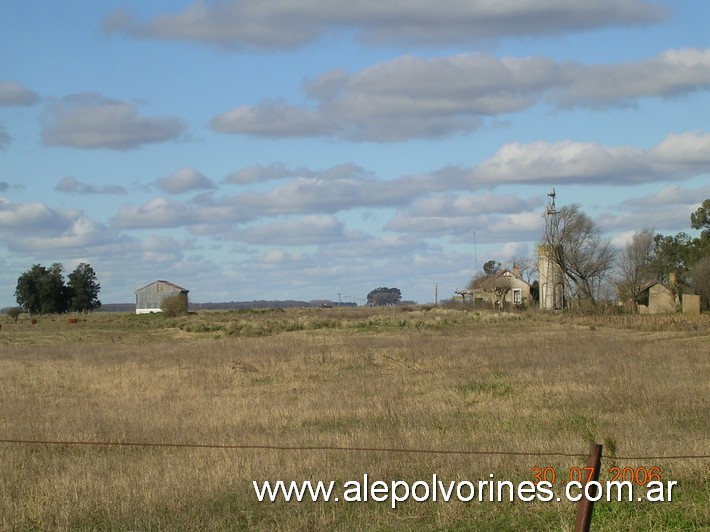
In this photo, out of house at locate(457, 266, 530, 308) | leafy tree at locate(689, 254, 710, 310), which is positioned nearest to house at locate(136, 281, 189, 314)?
house at locate(457, 266, 530, 308)

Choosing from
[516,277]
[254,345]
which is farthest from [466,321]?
[516,277]

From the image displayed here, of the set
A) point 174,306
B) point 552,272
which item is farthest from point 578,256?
point 174,306

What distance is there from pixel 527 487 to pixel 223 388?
637 inches

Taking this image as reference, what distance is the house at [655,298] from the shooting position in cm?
8100

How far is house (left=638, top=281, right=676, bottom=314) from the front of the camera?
266ft

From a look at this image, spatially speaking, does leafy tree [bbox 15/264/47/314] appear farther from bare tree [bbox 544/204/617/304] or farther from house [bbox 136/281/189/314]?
bare tree [bbox 544/204/617/304]

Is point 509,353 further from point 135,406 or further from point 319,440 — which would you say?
point 319,440

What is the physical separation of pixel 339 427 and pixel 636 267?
7779cm

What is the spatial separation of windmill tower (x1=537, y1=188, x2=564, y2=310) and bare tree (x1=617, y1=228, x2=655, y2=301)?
5.68 metres

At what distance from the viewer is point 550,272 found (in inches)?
3393

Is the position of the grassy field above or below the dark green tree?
below

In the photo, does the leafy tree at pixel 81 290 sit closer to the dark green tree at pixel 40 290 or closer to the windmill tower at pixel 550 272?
the dark green tree at pixel 40 290

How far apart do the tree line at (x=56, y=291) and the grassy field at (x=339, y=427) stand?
82.0 metres
